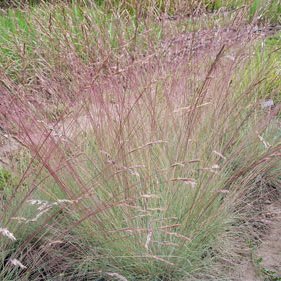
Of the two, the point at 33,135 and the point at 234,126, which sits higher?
the point at 33,135

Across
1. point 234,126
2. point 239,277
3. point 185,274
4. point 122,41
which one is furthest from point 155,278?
point 122,41

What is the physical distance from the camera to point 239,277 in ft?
6.84

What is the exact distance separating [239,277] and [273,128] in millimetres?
1279

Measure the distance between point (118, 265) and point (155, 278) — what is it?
20cm

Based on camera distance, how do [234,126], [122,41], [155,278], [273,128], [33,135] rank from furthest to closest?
[273,128]
[234,126]
[122,41]
[33,135]
[155,278]

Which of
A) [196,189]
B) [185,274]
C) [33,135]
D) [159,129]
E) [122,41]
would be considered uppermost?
[122,41]

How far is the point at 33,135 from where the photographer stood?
2.33 metres

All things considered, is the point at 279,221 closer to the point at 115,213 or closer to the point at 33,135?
the point at 115,213

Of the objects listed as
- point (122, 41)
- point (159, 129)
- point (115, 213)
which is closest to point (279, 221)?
point (159, 129)

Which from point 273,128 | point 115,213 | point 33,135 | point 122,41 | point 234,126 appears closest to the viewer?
point 115,213

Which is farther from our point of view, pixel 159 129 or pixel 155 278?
pixel 159 129

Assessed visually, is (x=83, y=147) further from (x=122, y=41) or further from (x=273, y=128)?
(x=273, y=128)

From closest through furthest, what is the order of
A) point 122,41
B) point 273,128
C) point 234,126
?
point 122,41
point 234,126
point 273,128

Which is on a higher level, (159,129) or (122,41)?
(122,41)
